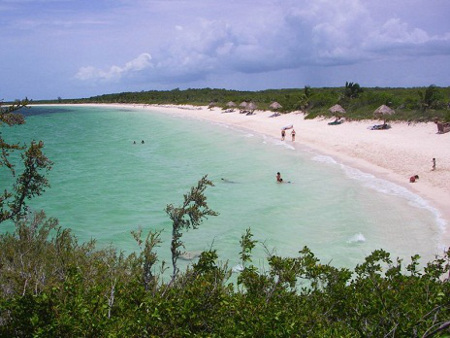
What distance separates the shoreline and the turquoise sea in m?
0.84

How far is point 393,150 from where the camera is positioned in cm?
2694

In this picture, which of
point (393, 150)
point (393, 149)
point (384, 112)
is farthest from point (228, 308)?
point (384, 112)

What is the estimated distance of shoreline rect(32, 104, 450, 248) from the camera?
752 inches

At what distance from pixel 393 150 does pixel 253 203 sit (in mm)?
13145

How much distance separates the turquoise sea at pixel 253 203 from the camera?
14.1 metres

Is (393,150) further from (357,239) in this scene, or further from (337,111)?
(337,111)

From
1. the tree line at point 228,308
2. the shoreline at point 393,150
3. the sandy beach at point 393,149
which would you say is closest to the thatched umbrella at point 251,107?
the sandy beach at point 393,149

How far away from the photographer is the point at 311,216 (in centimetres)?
1717

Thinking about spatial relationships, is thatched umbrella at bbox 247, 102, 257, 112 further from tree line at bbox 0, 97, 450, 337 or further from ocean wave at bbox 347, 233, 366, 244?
tree line at bbox 0, 97, 450, 337

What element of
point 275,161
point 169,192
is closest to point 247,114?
point 275,161

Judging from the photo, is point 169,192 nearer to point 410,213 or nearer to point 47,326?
point 410,213

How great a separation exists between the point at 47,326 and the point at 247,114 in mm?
60371

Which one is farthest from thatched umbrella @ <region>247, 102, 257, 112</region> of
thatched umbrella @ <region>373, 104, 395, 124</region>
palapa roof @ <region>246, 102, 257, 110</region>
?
thatched umbrella @ <region>373, 104, 395, 124</region>

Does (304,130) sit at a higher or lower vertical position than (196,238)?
higher
